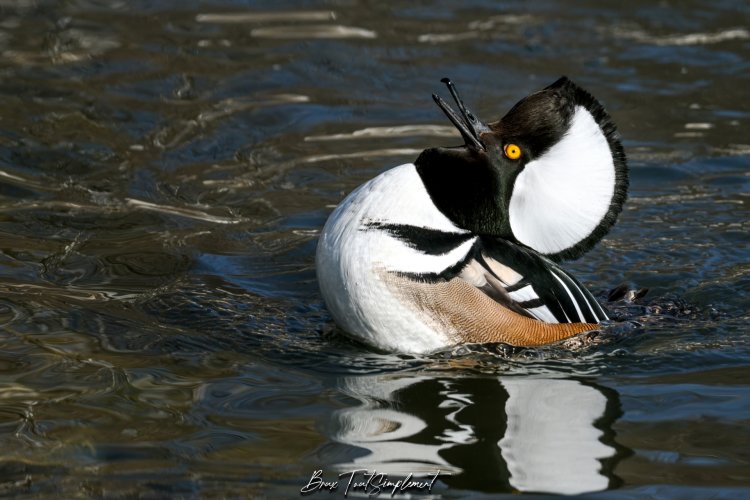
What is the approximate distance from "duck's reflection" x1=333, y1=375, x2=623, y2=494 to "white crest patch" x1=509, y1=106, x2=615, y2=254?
2.72 ft

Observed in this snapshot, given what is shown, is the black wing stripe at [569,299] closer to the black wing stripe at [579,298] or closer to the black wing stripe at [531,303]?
the black wing stripe at [579,298]

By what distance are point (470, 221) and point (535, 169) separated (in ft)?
1.48

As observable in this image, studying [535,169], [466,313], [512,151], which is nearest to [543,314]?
[466,313]

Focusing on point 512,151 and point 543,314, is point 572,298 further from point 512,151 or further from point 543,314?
point 512,151

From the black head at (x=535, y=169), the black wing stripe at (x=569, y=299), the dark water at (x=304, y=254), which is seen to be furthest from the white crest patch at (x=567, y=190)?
the dark water at (x=304, y=254)

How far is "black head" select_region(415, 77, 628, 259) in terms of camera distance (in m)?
6.17

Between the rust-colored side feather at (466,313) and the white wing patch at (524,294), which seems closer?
the rust-colored side feather at (466,313)

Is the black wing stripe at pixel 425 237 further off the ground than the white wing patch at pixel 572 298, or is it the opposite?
the black wing stripe at pixel 425 237

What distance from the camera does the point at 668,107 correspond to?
11430 mm

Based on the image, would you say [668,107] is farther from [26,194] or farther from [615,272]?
[26,194]

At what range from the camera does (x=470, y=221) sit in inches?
247

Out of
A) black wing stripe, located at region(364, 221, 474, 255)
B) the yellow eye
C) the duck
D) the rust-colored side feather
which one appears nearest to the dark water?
the rust-colored side feather

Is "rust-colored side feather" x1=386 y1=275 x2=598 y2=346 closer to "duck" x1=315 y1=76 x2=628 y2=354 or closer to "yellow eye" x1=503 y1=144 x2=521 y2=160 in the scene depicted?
"duck" x1=315 y1=76 x2=628 y2=354

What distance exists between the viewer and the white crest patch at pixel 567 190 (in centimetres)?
625
